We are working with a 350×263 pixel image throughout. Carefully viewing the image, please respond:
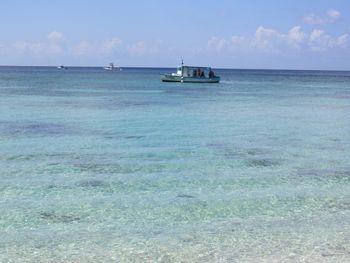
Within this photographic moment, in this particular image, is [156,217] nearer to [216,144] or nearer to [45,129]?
[216,144]

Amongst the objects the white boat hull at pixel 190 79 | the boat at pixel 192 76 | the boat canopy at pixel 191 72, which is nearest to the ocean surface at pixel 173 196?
the white boat hull at pixel 190 79

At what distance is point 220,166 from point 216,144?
15.1 feet

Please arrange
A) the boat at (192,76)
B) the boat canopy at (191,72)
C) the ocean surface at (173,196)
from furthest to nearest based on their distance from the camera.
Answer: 1. the boat canopy at (191,72)
2. the boat at (192,76)
3. the ocean surface at (173,196)

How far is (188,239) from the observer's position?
366 inches

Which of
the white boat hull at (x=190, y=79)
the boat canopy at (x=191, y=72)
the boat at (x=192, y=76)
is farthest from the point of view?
the boat canopy at (x=191, y=72)

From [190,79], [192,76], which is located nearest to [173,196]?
[190,79]

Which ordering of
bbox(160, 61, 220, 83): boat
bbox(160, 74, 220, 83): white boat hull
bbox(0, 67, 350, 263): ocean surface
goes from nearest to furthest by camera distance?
bbox(0, 67, 350, 263): ocean surface
bbox(160, 74, 220, 83): white boat hull
bbox(160, 61, 220, 83): boat

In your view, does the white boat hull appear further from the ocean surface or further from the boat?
the ocean surface

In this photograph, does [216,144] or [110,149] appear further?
[216,144]

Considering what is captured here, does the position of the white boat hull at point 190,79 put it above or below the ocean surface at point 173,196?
below

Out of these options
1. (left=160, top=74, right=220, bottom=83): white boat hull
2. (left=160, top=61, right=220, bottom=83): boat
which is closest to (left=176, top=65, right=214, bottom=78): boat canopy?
(left=160, top=61, right=220, bottom=83): boat

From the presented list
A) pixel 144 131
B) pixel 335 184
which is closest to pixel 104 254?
pixel 335 184

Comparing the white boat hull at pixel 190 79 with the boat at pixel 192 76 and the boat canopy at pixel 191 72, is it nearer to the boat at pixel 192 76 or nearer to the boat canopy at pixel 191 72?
the boat at pixel 192 76

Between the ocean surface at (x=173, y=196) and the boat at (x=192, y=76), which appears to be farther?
the boat at (x=192, y=76)
